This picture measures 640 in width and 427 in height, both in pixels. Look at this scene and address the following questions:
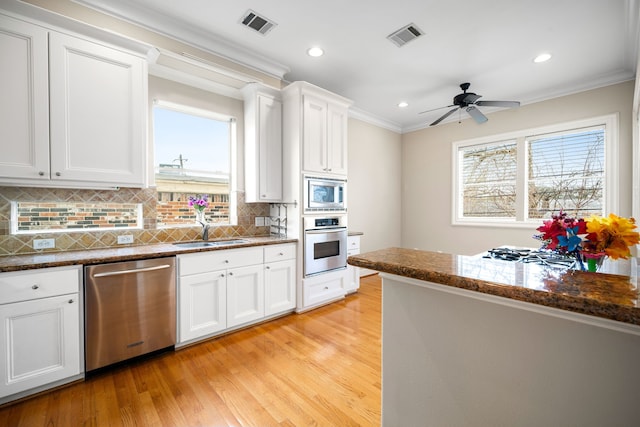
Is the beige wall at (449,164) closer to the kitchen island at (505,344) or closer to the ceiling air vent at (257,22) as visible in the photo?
the ceiling air vent at (257,22)

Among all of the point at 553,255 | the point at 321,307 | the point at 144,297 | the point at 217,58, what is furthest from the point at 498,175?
the point at 144,297

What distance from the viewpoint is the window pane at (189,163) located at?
2.88 m

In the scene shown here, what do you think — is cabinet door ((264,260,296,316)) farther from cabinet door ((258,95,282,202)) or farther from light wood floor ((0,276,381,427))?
cabinet door ((258,95,282,202))

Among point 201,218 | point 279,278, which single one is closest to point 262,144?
point 201,218

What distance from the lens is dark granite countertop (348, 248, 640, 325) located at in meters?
0.61

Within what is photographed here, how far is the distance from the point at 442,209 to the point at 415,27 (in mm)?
3238

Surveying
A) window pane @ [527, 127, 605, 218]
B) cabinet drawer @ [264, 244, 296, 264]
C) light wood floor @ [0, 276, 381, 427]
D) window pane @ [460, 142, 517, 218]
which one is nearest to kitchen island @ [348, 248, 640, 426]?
light wood floor @ [0, 276, 381, 427]

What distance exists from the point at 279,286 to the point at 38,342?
187 centimetres

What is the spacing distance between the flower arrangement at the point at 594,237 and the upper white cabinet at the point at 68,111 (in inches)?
108

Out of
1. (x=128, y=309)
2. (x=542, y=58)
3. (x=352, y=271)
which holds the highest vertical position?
(x=542, y=58)

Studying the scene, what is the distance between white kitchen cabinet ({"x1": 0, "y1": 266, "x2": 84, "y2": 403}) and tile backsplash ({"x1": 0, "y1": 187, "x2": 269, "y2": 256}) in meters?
0.57

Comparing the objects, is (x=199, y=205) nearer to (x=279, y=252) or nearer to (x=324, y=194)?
(x=279, y=252)

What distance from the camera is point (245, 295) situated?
2.78 metres

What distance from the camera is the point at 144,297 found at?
2186mm
